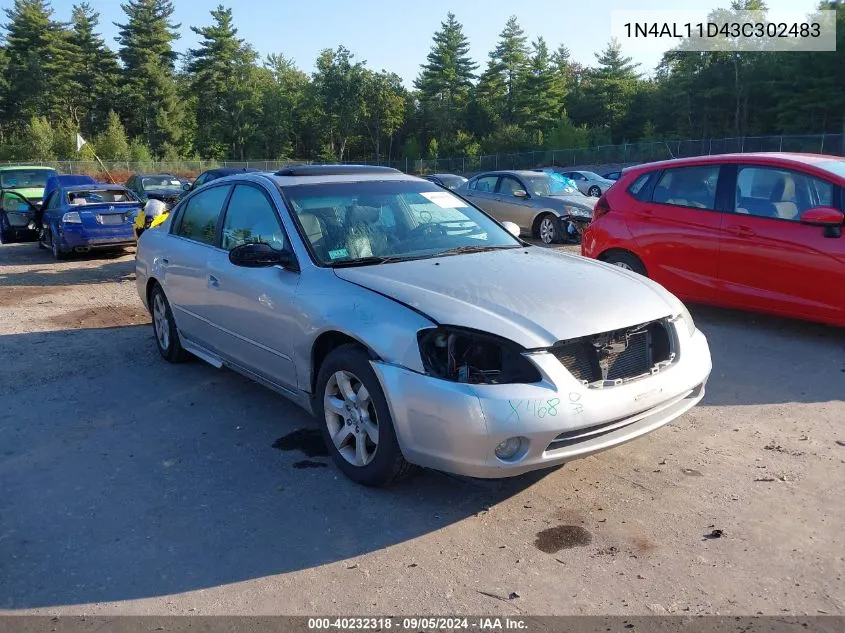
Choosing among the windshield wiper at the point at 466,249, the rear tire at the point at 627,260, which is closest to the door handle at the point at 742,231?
the rear tire at the point at 627,260

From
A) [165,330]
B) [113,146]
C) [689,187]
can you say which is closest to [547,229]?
[689,187]

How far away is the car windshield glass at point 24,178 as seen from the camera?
65.8 feet

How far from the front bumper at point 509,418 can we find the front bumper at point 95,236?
445 inches

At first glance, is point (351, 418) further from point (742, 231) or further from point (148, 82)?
point (148, 82)

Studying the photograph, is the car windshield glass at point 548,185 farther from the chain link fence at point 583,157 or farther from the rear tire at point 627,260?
the chain link fence at point 583,157

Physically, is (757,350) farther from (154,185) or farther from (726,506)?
(154,185)

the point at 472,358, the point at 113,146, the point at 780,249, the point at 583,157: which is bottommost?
the point at 472,358

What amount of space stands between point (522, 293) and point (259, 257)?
1.64m

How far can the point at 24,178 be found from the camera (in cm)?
2036

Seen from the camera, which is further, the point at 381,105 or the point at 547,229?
the point at 381,105

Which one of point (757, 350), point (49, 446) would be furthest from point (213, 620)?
point (757, 350)

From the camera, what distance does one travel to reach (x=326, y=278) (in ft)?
14.0

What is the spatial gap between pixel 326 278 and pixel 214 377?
7.63 ft

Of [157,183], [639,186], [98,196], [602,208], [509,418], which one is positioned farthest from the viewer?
[157,183]
